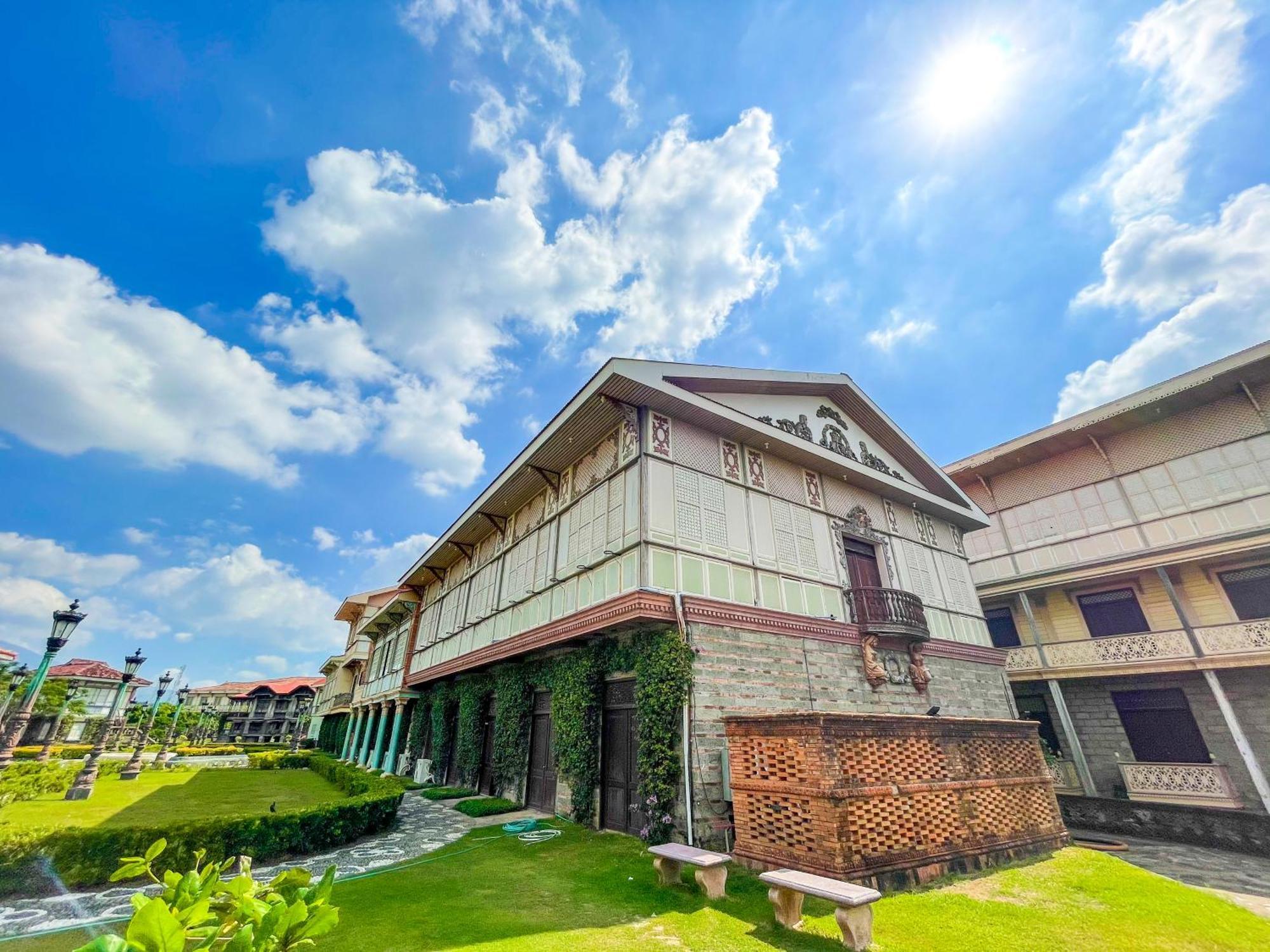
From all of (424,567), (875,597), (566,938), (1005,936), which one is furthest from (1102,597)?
(424,567)

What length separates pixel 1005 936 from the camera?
19.4 ft

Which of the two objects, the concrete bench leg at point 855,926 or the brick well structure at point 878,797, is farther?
the brick well structure at point 878,797

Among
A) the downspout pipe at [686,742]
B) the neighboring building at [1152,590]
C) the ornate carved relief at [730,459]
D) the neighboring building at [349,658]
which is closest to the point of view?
the downspout pipe at [686,742]

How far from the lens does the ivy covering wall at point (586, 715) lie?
9.42m

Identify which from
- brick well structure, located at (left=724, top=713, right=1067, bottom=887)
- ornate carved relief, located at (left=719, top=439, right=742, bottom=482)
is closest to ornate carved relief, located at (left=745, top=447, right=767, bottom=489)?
ornate carved relief, located at (left=719, top=439, right=742, bottom=482)

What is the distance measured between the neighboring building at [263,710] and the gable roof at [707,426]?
64.6 metres

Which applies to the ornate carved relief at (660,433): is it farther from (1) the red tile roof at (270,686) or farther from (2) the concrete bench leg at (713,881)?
(1) the red tile roof at (270,686)

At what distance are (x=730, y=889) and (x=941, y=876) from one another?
10.0 feet

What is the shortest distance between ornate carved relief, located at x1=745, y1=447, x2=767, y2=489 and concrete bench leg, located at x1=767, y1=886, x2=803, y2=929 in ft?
26.5

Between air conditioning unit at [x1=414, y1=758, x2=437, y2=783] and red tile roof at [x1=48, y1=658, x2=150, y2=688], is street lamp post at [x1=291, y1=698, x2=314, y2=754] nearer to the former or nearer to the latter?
red tile roof at [x1=48, y1=658, x2=150, y2=688]

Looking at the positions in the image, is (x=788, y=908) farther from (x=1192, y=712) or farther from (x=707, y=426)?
(x=1192, y=712)

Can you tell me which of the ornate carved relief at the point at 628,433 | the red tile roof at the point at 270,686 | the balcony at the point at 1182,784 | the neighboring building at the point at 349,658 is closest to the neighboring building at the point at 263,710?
the red tile roof at the point at 270,686

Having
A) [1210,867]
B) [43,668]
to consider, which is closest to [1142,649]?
[1210,867]

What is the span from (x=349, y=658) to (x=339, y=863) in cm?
2987
